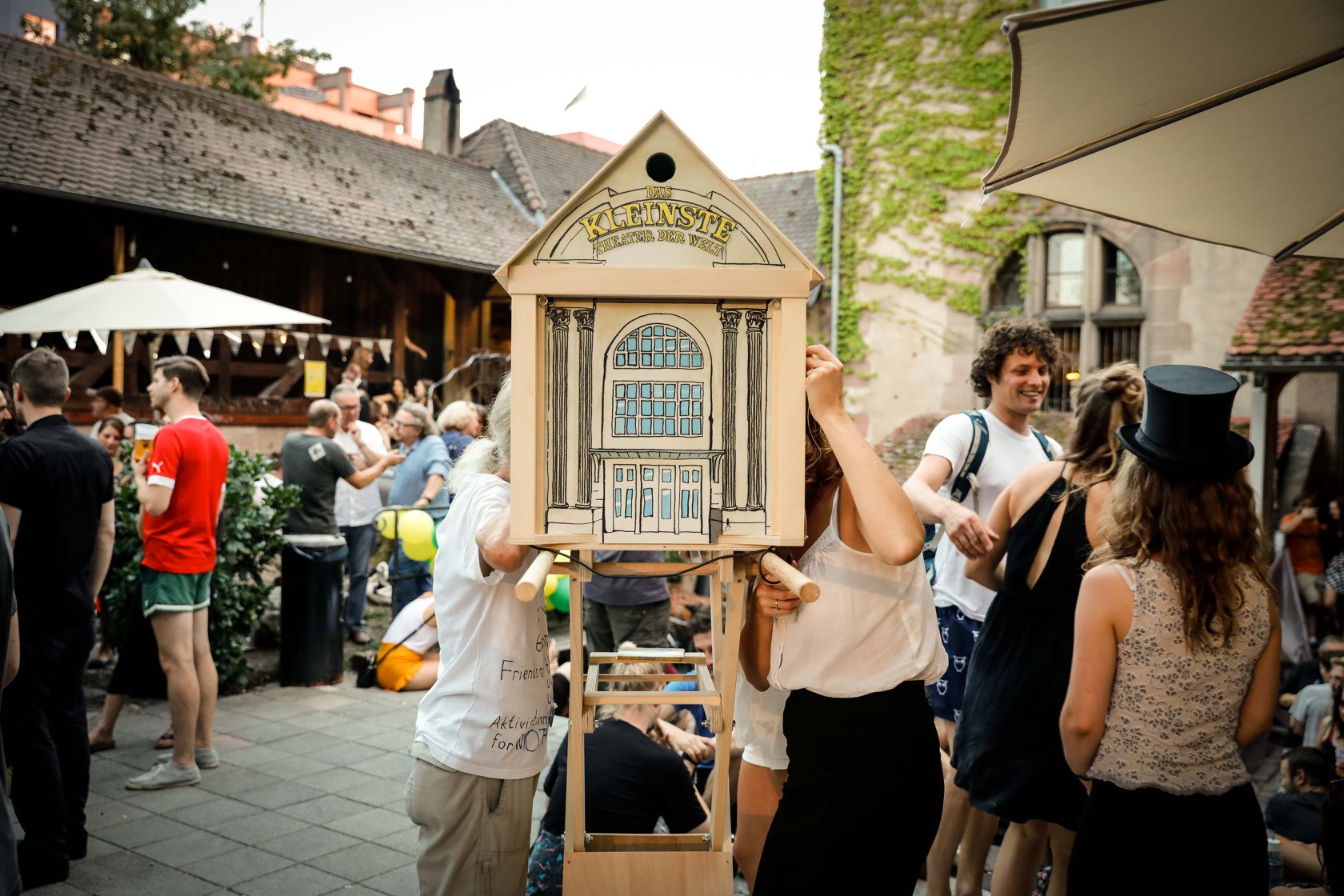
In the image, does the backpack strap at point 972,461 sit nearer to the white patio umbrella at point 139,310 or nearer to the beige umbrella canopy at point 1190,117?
the beige umbrella canopy at point 1190,117

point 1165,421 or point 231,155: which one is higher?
point 231,155

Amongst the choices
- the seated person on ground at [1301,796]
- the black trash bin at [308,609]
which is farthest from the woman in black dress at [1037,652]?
the black trash bin at [308,609]

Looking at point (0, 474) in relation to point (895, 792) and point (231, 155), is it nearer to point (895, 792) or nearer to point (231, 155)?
point (895, 792)

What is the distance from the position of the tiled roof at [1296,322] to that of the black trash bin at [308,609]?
770 centimetres

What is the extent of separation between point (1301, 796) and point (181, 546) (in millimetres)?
5361

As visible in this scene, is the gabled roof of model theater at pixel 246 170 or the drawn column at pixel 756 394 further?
the gabled roof of model theater at pixel 246 170

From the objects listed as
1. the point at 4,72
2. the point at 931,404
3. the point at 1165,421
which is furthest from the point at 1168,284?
the point at 4,72

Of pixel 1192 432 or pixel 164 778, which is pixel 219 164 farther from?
pixel 1192 432

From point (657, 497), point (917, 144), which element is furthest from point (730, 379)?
point (917, 144)

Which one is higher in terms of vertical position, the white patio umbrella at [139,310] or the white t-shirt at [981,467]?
the white patio umbrella at [139,310]

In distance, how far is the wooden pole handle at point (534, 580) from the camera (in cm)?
202

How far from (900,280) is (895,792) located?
13454 millimetres

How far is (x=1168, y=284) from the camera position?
43.7 ft

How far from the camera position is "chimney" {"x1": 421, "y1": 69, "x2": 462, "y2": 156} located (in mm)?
24141
